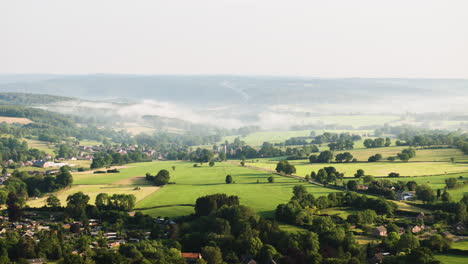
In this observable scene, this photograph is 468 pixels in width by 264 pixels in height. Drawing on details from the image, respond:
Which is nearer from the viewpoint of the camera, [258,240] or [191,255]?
[191,255]

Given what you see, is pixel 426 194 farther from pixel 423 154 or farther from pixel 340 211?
pixel 423 154

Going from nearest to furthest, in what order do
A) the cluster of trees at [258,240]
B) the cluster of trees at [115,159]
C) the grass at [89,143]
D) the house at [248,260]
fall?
the house at [248,260] → the cluster of trees at [258,240] → the cluster of trees at [115,159] → the grass at [89,143]

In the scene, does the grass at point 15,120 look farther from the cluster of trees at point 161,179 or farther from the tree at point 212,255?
the tree at point 212,255

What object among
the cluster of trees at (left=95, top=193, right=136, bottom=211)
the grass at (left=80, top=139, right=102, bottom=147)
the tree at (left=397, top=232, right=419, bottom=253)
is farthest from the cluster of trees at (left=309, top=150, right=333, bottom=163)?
the grass at (left=80, top=139, right=102, bottom=147)

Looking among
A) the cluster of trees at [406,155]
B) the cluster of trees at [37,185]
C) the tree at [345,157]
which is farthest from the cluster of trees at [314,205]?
the cluster of trees at [37,185]

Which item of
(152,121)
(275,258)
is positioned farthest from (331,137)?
(275,258)

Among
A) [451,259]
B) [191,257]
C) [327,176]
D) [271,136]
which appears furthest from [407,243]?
[271,136]

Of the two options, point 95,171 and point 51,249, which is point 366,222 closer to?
point 51,249
